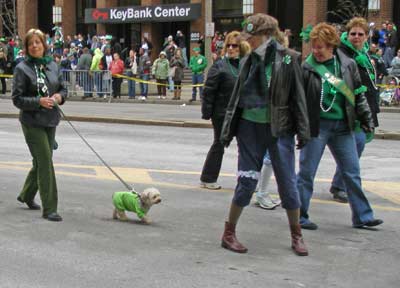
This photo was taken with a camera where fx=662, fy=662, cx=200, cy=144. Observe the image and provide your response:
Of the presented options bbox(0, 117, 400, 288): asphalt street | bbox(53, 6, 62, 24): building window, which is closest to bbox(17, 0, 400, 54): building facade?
bbox(53, 6, 62, 24): building window

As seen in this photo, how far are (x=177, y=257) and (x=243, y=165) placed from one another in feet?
2.94

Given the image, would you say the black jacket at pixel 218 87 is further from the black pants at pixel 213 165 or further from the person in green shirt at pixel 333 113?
the person in green shirt at pixel 333 113

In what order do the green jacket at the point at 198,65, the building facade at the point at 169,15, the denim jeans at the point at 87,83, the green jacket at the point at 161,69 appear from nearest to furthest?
the green jacket at the point at 198,65
the green jacket at the point at 161,69
the denim jeans at the point at 87,83
the building facade at the point at 169,15

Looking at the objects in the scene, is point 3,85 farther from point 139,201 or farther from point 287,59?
point 287,59

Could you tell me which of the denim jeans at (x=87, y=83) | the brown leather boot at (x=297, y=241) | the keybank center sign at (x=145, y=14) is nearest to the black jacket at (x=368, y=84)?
the brown leather boot at (x=297, y=241)

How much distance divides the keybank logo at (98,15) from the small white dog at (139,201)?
32.8 metres

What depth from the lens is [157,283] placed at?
15.2 feet

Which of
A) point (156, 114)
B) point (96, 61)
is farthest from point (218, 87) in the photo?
point (96, 61)

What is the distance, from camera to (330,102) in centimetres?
599

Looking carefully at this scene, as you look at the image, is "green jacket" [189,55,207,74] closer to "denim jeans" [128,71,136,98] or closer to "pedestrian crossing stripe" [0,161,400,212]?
"denim jeans" [128,71,136,98]

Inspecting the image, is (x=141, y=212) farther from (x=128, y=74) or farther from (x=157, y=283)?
(x=128, y=74)

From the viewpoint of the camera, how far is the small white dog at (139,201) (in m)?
6.09

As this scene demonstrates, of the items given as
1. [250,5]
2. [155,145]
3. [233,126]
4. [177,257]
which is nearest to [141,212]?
[177,257]

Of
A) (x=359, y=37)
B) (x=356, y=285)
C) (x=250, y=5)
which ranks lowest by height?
(x=356, y=285)
